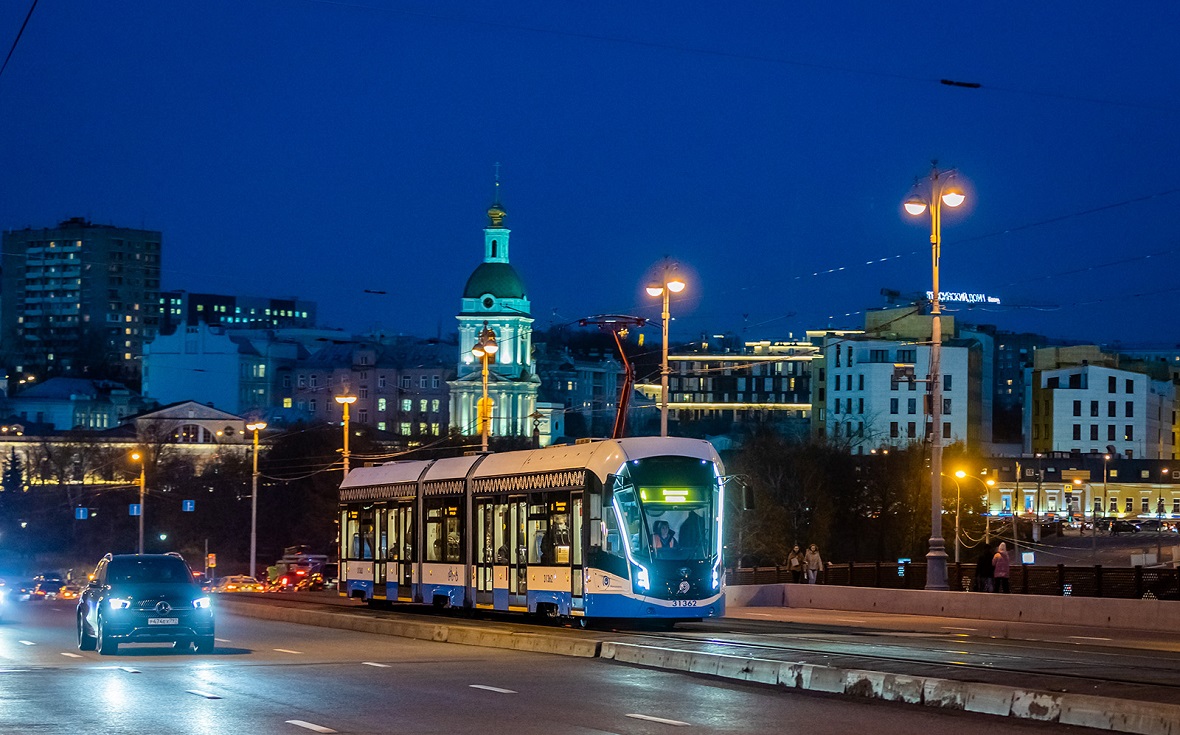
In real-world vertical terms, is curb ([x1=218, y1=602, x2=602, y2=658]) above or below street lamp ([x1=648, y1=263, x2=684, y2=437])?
below

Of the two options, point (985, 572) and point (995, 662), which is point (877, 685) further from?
point (985, 572)

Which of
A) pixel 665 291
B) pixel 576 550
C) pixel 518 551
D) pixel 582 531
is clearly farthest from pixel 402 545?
pixel 582 531

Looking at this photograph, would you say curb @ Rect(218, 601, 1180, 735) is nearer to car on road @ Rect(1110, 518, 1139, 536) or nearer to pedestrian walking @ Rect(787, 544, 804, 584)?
pedestrian walking @ Rect(787, 544, 804, 584)

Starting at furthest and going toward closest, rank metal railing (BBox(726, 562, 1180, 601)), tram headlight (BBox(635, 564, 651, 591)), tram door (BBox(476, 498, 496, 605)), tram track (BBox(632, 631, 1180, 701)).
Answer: metal railing (BBox(726, 562, 1180, 601))
tram door (BBox(476, 498, 496, 605))
tram headlight (BBox(635, 564, 651, 591))
tram track (BBox(632, 631, 1180, 701))

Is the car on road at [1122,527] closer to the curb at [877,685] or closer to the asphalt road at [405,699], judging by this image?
the curb at [877,685]

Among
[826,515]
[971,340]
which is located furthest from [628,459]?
[971,340]

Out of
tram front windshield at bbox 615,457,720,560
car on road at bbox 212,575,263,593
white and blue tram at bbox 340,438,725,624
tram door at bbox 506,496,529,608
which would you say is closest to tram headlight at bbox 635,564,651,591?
white and blue tram at bbox 340,438,725,624

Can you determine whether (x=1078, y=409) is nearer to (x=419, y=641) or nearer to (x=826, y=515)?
(x=826, y=515)

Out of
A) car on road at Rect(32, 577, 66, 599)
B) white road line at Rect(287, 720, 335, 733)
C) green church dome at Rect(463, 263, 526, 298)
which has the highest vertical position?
green church dome at Rect(463, 263, 526, 298)

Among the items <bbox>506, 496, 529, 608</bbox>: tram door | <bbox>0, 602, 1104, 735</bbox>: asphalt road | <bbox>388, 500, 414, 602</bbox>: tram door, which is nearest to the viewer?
<bbox>0, 602, 1104, 735</bbox>: asphalt road

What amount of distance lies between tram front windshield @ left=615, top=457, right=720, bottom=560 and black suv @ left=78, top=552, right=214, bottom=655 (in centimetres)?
746

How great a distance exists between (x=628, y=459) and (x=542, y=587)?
3.47m

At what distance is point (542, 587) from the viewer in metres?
32.8

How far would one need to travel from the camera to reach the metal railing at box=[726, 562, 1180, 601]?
3981cm
